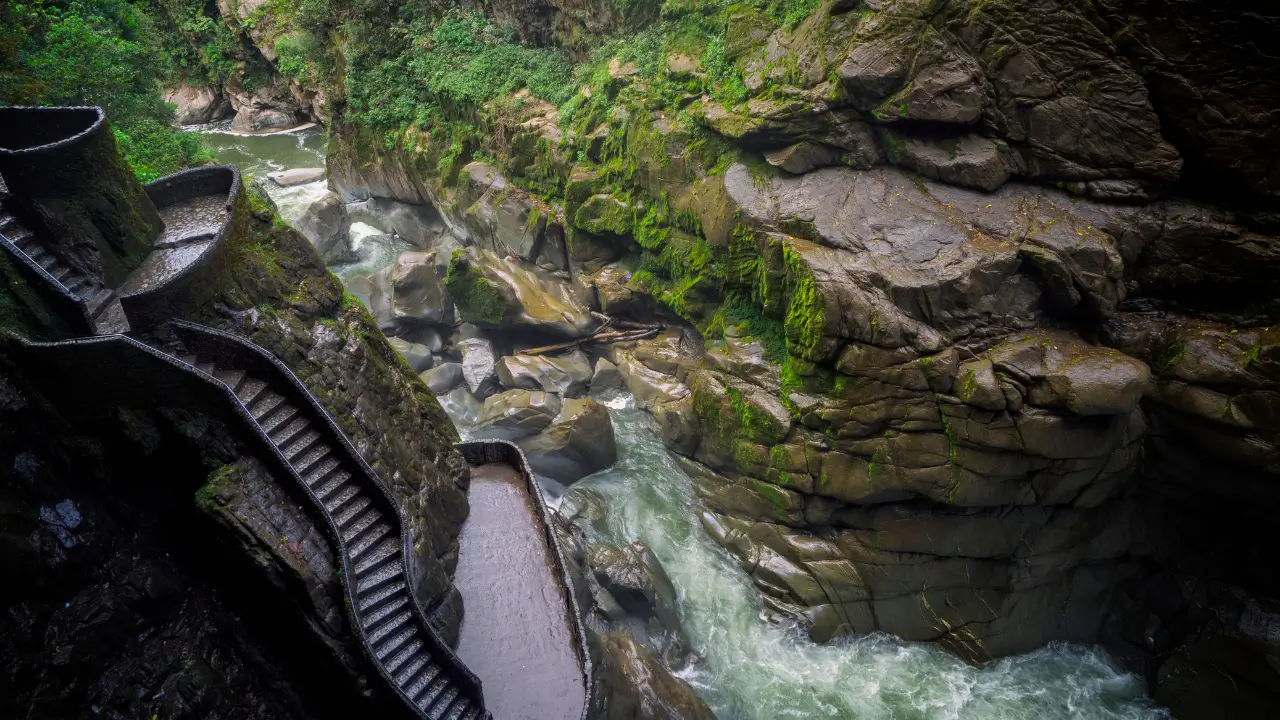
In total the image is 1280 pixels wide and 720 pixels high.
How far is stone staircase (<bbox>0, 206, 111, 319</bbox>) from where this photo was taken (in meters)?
9.70

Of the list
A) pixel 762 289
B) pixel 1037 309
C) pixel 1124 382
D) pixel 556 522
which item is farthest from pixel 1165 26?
pixel 556 522

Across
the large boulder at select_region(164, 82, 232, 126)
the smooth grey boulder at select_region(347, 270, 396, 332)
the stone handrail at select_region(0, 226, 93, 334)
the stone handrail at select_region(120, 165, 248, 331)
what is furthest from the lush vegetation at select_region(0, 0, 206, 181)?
the large boulder at select_region(164, 82, 232, 126)

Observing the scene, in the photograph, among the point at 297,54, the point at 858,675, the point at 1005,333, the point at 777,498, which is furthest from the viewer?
the point at 297,54

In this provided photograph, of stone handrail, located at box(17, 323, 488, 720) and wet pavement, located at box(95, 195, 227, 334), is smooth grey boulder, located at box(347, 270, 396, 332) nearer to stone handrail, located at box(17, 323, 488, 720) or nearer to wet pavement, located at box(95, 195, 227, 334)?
wet pavement, located at box(95, 195, 227, 334)

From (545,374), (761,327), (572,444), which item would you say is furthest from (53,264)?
(761,327)

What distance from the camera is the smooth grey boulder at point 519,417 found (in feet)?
53.6

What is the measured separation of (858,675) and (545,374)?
34.9 ft

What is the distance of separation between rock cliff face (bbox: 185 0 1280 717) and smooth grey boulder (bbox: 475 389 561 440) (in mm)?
3516

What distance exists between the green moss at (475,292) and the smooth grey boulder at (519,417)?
11.2ft

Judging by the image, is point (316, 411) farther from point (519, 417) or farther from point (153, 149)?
point (153, 149)

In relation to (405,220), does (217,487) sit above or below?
above

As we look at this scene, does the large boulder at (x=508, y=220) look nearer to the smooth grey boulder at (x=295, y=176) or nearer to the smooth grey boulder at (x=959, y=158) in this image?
the smooth grey boulder at (x=295, y=176)

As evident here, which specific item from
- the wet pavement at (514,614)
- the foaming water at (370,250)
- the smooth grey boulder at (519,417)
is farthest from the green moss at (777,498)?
the foaming water at (370,250)

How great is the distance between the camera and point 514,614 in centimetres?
1093
